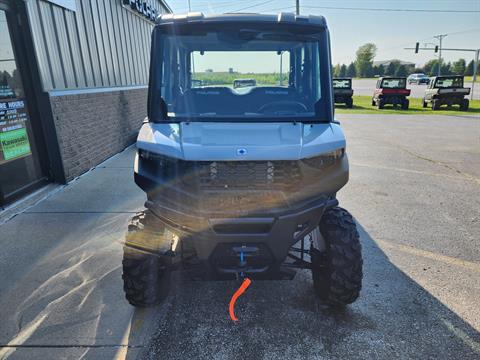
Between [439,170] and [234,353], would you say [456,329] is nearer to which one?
[234,353]

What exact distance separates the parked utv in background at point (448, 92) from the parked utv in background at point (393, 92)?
147 centimetres

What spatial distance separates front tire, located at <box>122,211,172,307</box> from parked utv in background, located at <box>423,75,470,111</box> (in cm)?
2095

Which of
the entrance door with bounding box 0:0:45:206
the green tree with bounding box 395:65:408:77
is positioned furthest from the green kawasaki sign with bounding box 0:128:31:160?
the green tree with bounding box 395:65:408:77

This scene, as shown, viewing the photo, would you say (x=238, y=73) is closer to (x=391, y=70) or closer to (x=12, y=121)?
(x=12, y=121)

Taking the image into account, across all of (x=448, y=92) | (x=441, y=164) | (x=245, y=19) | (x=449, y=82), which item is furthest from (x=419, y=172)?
(x=449, y=82)

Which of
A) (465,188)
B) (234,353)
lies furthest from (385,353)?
(465,188)

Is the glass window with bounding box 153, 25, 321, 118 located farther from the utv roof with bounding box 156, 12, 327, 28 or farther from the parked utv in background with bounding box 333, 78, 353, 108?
the parked utv in background with bounding box 333, 78, 353, 108

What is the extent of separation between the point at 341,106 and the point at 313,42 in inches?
843

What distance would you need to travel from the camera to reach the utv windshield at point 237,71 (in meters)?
2.74

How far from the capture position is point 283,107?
9.46 feet

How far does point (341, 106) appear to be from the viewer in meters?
22.9

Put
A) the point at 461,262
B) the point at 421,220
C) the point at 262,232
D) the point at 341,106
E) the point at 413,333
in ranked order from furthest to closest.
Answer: the point at 341,106 → the point at 421,220 → the point at 461,262 → the point at 413,333 → the point at 262,232

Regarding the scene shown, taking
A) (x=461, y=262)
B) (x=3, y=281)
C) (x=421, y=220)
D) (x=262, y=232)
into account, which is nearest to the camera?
(x=262, y=232)

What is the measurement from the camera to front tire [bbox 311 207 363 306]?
263 cm
